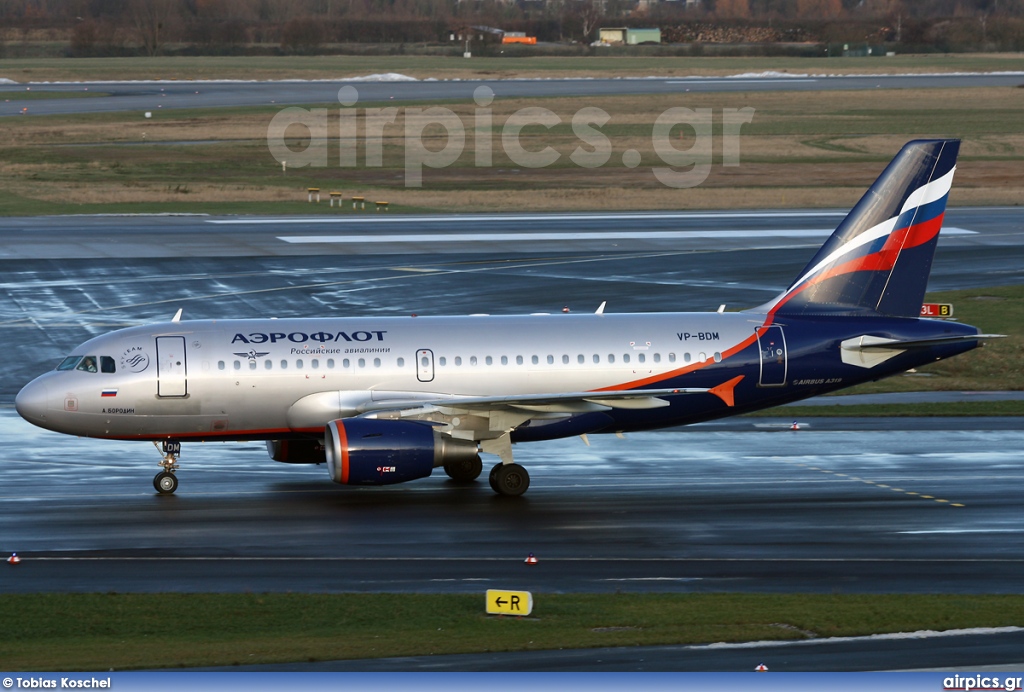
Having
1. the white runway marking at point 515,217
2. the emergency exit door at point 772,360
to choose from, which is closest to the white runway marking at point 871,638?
the emergency exit door at point 772,360

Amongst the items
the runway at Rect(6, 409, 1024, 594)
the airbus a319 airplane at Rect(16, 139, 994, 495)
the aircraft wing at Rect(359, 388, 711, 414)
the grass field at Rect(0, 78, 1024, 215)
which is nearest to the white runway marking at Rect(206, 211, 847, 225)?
the grass field at Rect(0, 78, 1024, 215)

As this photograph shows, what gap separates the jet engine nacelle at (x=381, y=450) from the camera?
101 ft

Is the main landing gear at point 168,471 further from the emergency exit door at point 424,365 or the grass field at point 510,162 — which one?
the grass field at point 510,162

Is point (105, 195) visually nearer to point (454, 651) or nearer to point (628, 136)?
point (628, 136)

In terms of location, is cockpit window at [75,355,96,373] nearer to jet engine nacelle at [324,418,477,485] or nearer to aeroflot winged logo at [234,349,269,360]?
aeroflot winged logo at [234,349,269,360]

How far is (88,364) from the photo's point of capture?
3334 centimetres

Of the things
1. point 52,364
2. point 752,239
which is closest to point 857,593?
point 52,364

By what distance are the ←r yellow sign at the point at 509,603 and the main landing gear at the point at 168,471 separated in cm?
1308

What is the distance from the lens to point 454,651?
811 inches

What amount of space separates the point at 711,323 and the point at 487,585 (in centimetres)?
1218

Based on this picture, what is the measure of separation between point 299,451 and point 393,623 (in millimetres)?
12715

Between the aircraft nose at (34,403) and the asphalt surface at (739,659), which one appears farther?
the aircraft nose at (34,403)

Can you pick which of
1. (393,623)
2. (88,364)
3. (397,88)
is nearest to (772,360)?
(393,623)

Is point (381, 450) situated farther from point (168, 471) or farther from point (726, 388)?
point (726, 388)
